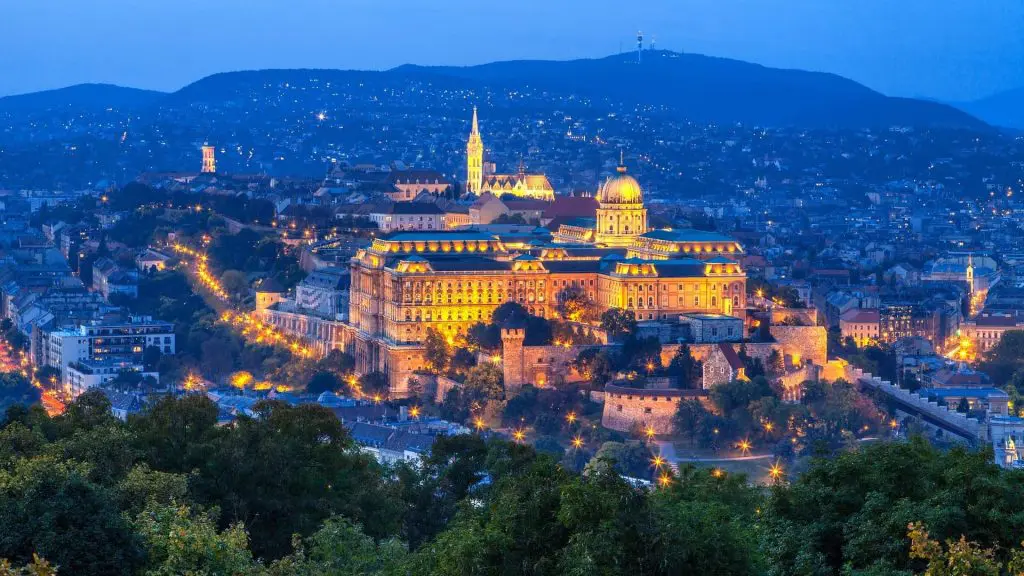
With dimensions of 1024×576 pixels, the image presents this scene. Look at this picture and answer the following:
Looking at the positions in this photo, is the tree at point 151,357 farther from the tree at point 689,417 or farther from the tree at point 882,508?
the tree at point 882,508

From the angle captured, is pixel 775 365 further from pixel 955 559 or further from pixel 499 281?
pixel 955 559

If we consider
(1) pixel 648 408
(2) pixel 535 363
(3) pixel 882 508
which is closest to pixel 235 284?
(2) pixel 535 363

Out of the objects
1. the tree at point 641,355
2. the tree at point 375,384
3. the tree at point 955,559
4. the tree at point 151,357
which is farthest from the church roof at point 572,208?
the tree at point 955,559

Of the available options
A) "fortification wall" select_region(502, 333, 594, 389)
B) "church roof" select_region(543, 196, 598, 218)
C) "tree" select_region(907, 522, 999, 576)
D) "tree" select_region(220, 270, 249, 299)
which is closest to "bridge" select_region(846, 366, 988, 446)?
"fortification wall" select_region(502, 333, 594, 389)

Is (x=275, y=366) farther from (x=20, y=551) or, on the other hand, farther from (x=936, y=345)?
(x=20, y=551)

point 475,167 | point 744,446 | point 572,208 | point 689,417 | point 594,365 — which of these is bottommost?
point 744,446

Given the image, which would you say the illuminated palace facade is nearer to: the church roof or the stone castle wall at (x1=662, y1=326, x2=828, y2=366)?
the stone castle wall at (x1=662, y1=326, x2=828, y2=366)

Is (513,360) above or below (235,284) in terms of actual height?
below
